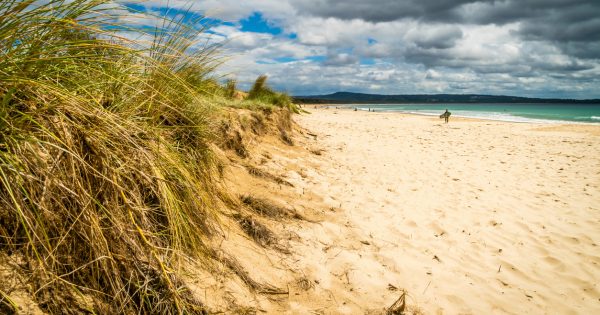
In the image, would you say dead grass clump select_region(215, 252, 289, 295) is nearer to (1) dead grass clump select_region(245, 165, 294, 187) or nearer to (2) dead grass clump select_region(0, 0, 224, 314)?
(2) dead grass clump select_region(0, 0, 224, 314)

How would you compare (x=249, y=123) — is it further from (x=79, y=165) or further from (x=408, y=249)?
(x=79, y=165)

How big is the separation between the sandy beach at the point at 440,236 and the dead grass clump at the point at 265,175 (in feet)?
0.77

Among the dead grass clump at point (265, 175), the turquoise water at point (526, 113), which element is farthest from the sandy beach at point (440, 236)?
the turquoise water at point (526, 113)

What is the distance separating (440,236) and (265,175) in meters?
2.50

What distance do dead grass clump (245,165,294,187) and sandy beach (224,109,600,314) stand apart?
24 cm

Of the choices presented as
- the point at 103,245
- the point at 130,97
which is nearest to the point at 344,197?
the point at 130,97

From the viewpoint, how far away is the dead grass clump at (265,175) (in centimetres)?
472

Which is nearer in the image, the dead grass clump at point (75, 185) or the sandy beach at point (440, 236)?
the dead grass clump at point (75, 185)

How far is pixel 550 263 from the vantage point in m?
3.68

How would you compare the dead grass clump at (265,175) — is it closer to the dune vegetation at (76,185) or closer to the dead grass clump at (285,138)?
the dune vegetation at (76,185)

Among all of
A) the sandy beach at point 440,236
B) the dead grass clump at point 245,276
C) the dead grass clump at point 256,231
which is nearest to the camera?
the dead grass clump at point 245,276

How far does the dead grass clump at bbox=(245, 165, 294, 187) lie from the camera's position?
4.72 meters

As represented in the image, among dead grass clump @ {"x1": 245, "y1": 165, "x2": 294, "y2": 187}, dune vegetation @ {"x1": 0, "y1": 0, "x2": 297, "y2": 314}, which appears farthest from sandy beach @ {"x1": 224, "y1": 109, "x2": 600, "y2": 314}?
dune vegetation @ {"x1": 0, "y1": 0, "x2": 297, "y2": 314}

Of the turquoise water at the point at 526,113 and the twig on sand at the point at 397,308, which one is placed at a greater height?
the turquoise water at the point at 526,113
